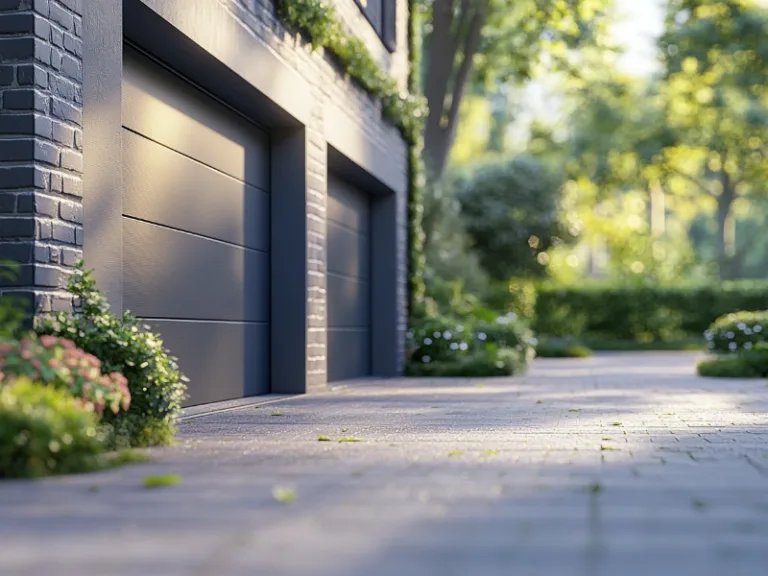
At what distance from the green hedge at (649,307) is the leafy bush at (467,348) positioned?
11.7 metres

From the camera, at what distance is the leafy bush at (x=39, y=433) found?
3814mm

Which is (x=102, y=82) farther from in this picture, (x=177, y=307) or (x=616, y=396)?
(x=616, y=396)

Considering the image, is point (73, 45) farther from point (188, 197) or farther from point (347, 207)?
point (347, 207)

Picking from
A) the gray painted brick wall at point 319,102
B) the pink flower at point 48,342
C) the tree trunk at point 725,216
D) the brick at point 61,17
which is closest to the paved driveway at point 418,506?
the pink flower at point 48,342

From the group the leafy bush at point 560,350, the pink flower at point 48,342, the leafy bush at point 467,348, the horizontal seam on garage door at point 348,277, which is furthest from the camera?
the leafy bush at point 560,350

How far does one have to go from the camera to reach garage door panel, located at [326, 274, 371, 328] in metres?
11.5

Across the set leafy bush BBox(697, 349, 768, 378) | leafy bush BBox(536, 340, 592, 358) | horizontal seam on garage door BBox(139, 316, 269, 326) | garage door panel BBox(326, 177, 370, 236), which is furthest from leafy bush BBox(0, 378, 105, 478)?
leafy bush BBox(536, 340, 592, 358)

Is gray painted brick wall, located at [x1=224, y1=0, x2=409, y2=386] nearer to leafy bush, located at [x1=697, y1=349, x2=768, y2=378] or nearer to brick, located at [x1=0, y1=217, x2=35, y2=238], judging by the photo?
brick, located at [x1=0, y1=217, x2=35, y2=238]

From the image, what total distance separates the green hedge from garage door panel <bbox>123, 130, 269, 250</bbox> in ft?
59.4

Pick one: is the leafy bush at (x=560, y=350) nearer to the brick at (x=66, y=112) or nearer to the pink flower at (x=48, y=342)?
the brick at (x=66, y=112)

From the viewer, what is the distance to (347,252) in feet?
40.0

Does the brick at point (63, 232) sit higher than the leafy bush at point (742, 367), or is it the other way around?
the brick at point (63, 232)

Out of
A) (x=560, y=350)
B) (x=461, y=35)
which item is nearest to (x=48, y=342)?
(x=461, y=35)

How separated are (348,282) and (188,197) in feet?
15.4
